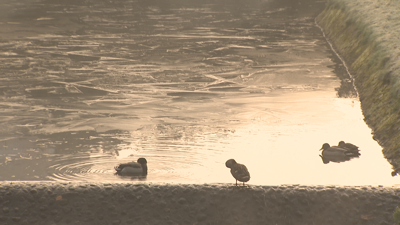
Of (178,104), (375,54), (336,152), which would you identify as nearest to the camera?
(336,152)

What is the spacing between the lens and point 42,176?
834 centimetres

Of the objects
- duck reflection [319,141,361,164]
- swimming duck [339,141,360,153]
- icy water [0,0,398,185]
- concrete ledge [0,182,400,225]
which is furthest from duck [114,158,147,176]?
swimming duck [339,141,360,153]

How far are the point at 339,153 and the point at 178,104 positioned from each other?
510 centimetres

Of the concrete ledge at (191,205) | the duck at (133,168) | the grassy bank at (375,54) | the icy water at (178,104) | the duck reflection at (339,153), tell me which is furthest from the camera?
the grassy bank at (375,54)

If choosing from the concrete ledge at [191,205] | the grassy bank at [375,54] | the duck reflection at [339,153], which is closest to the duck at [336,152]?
the duck reflection at [339,153]

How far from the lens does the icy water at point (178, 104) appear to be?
9.05 metres

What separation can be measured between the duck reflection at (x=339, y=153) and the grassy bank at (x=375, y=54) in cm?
58

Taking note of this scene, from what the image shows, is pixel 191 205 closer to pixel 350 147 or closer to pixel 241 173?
pixel 241 173

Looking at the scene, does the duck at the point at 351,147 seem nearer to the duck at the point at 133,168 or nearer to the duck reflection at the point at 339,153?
the duck reflection at the point at 339,153

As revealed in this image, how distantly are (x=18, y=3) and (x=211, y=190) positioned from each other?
109 ft

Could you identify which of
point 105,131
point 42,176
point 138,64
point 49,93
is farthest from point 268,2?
point 42,176

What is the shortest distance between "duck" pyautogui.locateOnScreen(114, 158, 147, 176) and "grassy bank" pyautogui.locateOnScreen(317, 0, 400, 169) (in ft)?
12.8

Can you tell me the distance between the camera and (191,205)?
729 centimetres

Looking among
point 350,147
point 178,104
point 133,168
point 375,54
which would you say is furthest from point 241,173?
point 375,54
